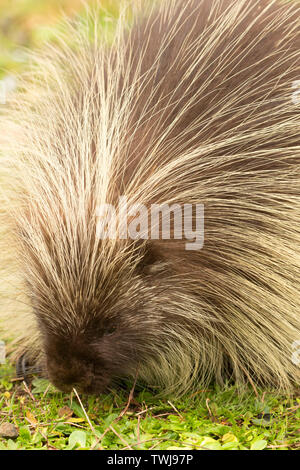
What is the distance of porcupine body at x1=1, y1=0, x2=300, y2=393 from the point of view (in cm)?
192

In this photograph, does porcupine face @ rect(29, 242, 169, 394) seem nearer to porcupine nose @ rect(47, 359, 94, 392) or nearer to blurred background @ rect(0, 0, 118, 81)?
porcupine nose @ rect(47, 359, 94, 392)

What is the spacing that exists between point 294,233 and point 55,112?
110 centimetres

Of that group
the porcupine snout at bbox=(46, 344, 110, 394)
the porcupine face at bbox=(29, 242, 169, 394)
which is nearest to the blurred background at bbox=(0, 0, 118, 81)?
the porcupine face at bbox=(29, 242, 169, 394)

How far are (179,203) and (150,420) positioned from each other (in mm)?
775

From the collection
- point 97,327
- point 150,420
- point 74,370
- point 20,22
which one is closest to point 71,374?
point 74,370

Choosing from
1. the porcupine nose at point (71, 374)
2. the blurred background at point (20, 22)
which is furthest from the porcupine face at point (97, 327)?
the blurred background at point (20, 22)

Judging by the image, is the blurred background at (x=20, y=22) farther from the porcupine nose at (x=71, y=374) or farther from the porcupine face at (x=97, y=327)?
the porcupine nose at (x=71, y=374)

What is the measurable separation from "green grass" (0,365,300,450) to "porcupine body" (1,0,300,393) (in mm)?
110

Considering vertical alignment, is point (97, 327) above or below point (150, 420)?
above

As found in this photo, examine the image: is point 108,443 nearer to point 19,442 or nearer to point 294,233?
point 19,442

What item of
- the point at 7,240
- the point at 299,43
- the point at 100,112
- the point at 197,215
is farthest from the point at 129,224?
the point at 299,43

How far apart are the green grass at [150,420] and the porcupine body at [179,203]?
110 mm

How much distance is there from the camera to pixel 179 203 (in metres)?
1.97

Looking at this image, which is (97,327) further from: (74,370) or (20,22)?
(20,22)
